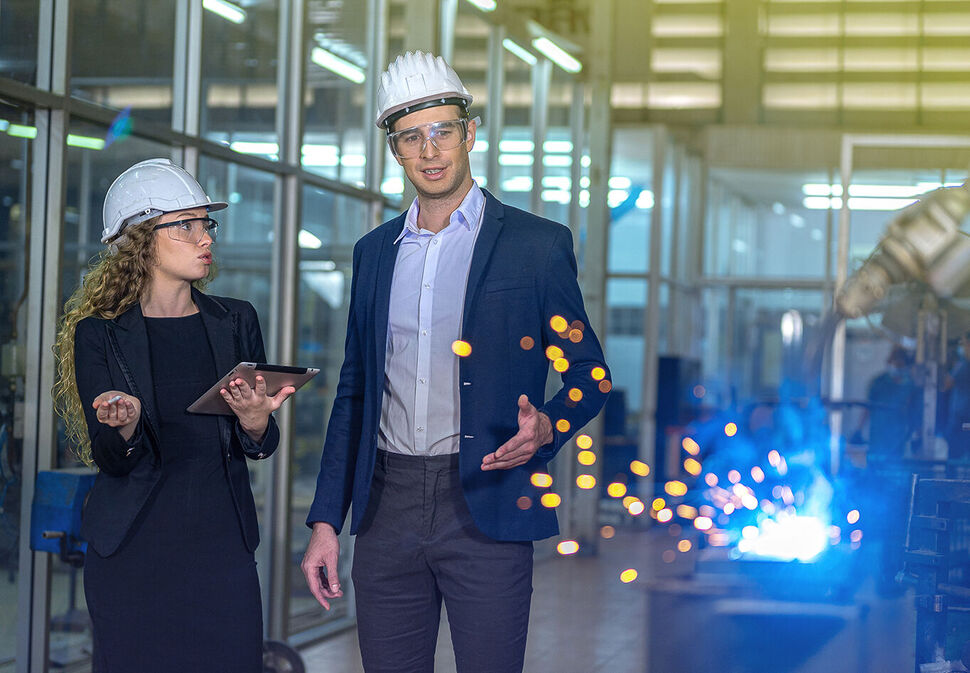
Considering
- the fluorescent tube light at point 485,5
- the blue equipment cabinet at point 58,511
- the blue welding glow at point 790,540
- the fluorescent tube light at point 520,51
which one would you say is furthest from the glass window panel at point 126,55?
the blue welding glow at point 790,540

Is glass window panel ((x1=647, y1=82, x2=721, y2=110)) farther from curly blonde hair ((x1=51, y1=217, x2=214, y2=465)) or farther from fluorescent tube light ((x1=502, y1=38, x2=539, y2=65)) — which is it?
curly blonde hair ((x1=51, y1=217, x2=214, y2=465))

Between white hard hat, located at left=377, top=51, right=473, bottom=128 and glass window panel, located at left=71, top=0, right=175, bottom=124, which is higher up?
glass window panel, located at left=71, top=0, right=175, bottom=124

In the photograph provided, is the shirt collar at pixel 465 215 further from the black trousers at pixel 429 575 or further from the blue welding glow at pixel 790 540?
the blue welding glow at pixel 790 540

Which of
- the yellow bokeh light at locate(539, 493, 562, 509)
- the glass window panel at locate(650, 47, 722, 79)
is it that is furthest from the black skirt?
the glass window panel at locate(650, 47, 722, 79)

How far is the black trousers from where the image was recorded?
217 centimetres

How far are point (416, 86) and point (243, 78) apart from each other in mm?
3490

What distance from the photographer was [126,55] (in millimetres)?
4836

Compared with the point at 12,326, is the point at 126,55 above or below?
above

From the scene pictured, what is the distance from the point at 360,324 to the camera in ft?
7.82

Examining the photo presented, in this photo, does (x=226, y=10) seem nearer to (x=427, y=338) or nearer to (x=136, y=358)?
(x=136, y=358)

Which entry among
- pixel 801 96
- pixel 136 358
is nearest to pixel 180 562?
pixel 136 358

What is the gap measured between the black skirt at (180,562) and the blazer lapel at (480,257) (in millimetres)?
809

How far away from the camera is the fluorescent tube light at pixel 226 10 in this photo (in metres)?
5.29

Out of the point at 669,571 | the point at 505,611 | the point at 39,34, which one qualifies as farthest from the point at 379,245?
the point at 669,571
